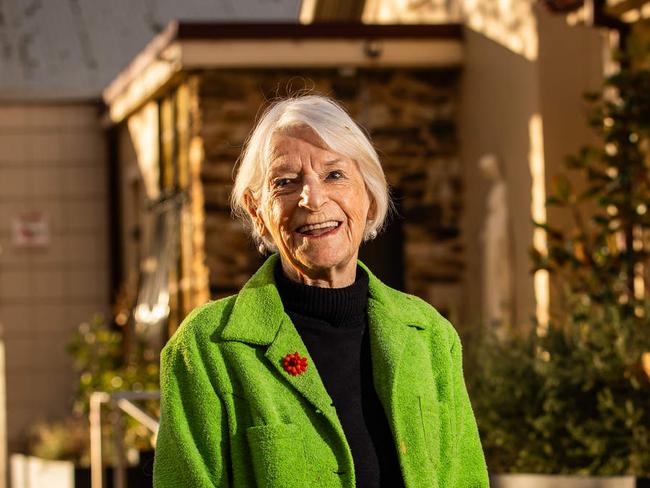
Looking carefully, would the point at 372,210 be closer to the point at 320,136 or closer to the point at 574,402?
the point at 320,136

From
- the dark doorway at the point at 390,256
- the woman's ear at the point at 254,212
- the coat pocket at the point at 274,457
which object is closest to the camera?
the coat pocket at the point at 274,457

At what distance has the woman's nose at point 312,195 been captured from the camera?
10.8ft

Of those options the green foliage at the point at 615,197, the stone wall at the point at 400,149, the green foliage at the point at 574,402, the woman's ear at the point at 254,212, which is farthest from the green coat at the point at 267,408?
the stone wall at the point at 400,149

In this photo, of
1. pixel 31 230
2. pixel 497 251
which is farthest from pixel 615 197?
pixel 31 230

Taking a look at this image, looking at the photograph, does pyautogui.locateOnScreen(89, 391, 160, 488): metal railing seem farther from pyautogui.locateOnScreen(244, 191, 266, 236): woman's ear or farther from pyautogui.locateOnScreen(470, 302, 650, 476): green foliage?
pyautogui.locateOnScreen(244, 191, 266, 236): woman's ear

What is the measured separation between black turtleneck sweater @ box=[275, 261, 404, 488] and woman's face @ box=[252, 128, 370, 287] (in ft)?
0.12

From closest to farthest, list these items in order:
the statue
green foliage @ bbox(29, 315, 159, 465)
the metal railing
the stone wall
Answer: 1. the metal railing
2. the statue
3. green foliage @ bbox(29, 315, 159, 465)
4. the stone wall

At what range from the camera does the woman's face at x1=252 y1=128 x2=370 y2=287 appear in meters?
3.30

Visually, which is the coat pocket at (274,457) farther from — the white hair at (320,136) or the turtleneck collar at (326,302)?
the white hair at (320,136)

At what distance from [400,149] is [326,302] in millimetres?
9157

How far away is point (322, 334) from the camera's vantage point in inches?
131

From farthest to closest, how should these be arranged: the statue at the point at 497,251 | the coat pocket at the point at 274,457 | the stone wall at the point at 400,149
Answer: the stone wall at the point at 400,149
the statue at the point at 497,251
the coat pocket at the point at 274,457

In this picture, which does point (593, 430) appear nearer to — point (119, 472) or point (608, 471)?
point (608, 471)

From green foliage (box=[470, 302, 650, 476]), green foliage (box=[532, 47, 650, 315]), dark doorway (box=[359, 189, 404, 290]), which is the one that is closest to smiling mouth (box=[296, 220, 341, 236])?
green foliage (box=[470, 302, 650, 476])
